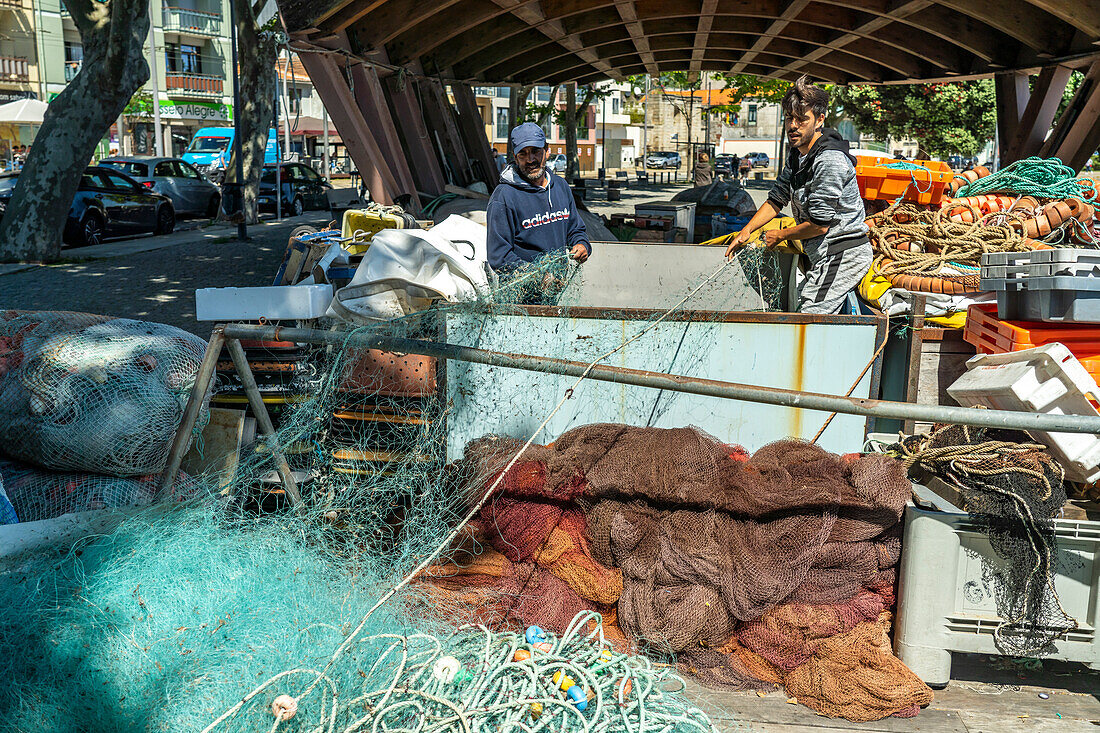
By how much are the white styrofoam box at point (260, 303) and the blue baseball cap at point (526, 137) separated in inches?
57.1

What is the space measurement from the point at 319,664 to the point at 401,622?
1.37 feet

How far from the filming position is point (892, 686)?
3.11 meters

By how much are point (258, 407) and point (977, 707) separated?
10.4 ft

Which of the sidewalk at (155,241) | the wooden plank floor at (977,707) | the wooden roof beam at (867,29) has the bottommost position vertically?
the wooden plank floor at (977,707)

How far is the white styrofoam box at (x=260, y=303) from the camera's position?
404cm

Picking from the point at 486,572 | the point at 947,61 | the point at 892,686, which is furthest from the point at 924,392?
the point at 947,61

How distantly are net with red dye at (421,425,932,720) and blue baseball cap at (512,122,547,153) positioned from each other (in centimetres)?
203

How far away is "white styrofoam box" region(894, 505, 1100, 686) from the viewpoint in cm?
314

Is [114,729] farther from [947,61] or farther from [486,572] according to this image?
[947,61]

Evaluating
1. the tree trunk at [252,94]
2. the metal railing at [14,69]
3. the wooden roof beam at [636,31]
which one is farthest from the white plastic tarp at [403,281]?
the metal railing at [14,69]

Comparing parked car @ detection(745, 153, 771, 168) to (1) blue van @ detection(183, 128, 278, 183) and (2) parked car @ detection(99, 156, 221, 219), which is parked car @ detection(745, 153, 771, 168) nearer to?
(1) blue van @ detection(183, 128, 278, 183)

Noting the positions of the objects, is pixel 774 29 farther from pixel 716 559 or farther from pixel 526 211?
pixel 716 559

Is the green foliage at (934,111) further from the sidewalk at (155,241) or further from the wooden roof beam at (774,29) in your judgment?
the sidewalk at (155,241)

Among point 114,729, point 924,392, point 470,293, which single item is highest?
point 470,293
